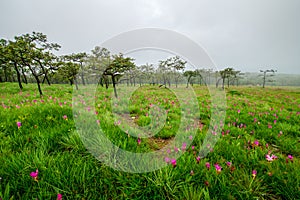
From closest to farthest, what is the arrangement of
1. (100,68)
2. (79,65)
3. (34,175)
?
(34,175) < (100,68) < (79,65)

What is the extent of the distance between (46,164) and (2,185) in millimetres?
385

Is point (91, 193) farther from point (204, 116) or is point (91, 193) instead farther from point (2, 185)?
point (204, 116)

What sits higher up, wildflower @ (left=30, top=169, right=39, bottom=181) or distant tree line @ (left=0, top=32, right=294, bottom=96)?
distant tree line @ (left=0, top=32, right=294, bottom=96)

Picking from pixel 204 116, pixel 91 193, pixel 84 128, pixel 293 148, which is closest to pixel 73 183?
pixel 91 193

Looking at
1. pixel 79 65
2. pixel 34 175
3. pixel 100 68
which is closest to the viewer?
pixel 34 175

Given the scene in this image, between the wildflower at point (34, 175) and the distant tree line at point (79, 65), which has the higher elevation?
the distant tree line at point (79, 65)

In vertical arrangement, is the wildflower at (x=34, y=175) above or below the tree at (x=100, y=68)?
below

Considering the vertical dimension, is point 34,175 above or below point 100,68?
below

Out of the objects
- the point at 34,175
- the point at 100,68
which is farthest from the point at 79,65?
the point at 34,175

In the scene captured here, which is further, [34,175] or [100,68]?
[100,68]

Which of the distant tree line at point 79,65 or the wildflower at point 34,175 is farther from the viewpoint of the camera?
the distant tree line at point 79,65

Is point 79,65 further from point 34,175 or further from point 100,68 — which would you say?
point 34,175

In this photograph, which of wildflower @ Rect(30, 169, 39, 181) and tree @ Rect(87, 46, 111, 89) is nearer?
wildflower @ Rect(30, 169, 39, 181)

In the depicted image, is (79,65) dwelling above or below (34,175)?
above
